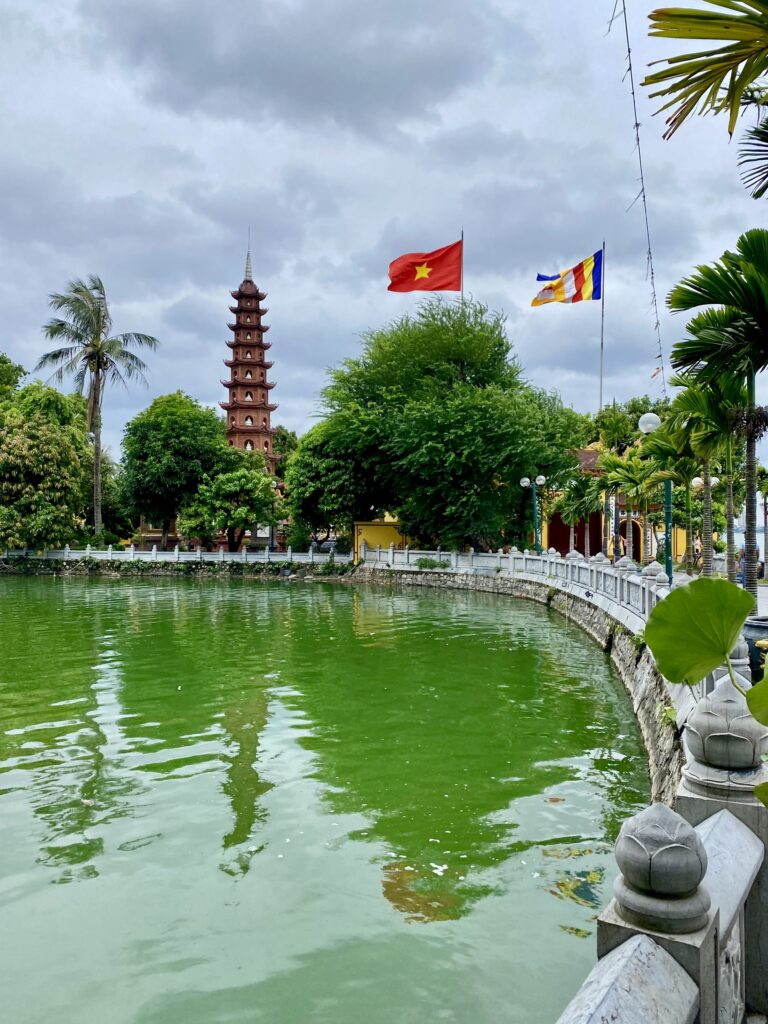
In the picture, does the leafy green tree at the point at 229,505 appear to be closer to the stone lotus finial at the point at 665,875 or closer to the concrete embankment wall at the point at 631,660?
the concrete embankment wall at the point at 631,660

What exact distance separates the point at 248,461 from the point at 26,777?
4003 centimetres

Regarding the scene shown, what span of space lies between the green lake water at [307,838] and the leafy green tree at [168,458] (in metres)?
31.4

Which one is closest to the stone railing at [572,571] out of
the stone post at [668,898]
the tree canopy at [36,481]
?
the stone post at [668,898]

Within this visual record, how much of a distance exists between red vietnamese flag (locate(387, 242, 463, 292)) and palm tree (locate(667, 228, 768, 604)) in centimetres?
2389

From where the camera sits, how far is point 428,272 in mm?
31969

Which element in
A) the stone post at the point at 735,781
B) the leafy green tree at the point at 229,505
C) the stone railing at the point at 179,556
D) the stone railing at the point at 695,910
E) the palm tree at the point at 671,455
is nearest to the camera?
the stone railing at the point at 695,910

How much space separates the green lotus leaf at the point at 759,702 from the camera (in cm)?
230

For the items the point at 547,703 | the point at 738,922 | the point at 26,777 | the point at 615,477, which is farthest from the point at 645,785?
the point at 615,477

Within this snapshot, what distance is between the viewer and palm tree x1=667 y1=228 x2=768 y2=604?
7812mm

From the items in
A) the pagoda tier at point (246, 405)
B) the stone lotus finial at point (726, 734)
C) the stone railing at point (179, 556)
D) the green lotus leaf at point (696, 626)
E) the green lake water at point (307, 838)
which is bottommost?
the green lake water at point (307, 838)

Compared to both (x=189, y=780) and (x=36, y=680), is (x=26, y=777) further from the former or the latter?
(x=36, y=680)

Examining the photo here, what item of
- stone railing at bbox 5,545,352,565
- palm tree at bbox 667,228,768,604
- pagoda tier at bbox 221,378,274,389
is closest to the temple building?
pagoda tier at bbox 221,378,274,389

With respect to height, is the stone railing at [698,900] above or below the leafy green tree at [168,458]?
below

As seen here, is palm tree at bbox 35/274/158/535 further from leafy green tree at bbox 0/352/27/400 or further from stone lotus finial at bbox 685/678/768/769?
stone lotus finial at bbox 685/678/768/769
